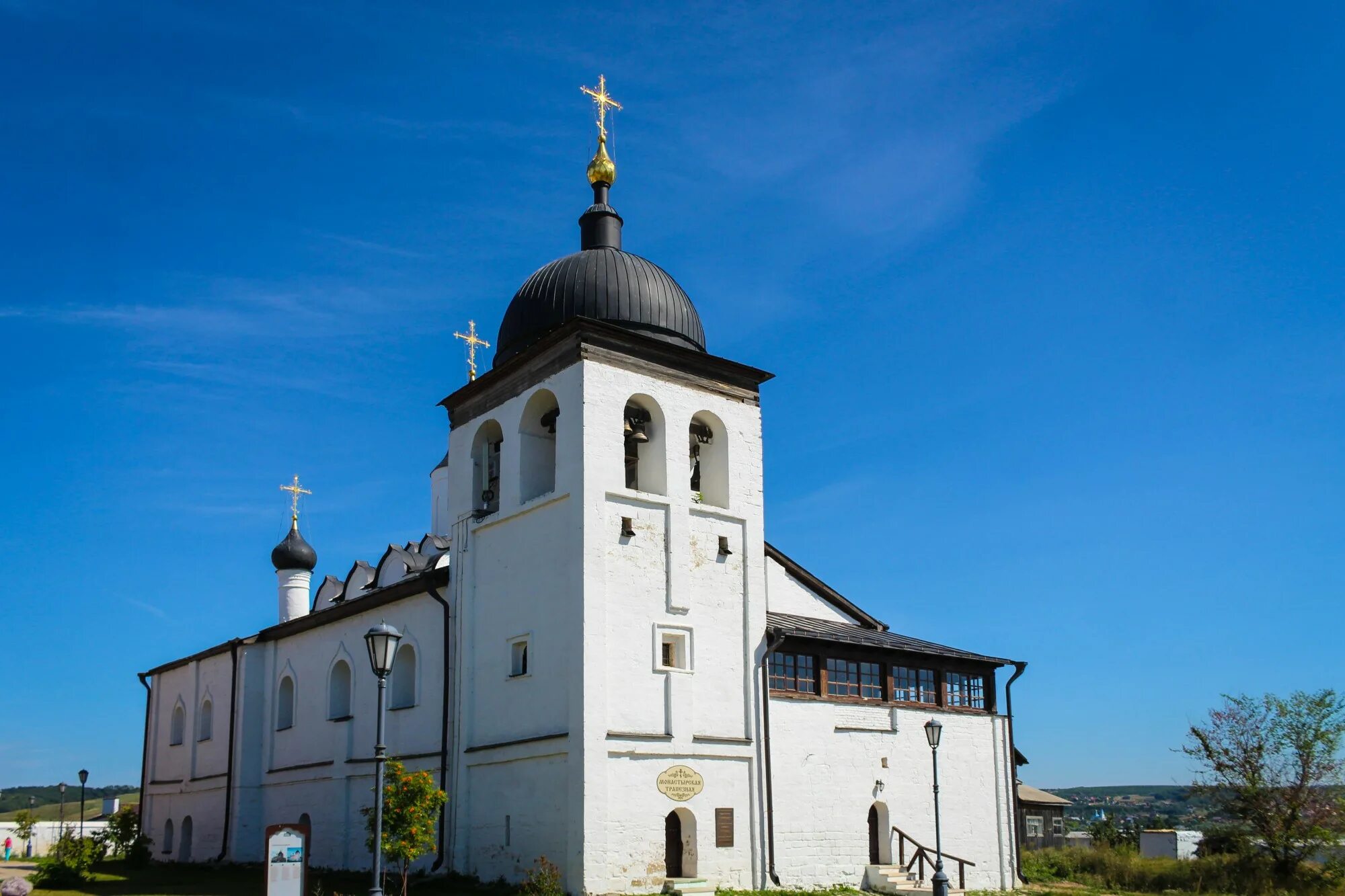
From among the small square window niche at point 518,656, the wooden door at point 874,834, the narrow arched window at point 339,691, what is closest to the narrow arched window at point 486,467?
the small square window niche at point 518,656

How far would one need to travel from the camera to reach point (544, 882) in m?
18.6

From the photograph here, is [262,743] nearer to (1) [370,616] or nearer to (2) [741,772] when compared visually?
(1) [370,616]

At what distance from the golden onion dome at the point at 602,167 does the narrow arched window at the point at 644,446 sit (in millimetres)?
5285

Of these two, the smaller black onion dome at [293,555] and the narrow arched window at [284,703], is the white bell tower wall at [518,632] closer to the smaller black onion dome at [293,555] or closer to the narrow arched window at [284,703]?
the narrow arched window at [284,703]

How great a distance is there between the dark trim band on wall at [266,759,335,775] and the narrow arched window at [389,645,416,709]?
3.08 m

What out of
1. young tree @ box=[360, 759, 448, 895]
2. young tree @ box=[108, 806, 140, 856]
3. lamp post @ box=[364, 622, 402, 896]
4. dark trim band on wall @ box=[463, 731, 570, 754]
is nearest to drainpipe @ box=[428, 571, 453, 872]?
dark trim band on wall @ box=[463, 731, 570, 754]

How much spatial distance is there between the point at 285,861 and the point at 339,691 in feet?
37.5

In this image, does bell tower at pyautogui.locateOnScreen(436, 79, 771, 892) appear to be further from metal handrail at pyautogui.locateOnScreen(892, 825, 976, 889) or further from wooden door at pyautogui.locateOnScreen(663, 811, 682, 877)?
metal handrail at pyautogui.locateOnScreen(892, 825, 976, 889)

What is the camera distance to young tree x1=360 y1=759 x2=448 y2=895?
1881 centimetres

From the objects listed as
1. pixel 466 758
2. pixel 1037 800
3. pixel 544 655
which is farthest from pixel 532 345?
pixel 1037 800

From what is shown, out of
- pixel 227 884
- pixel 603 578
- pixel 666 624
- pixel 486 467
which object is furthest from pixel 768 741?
pixel 227 884

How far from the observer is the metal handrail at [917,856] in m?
22.8

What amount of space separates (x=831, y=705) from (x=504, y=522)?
23.2ft

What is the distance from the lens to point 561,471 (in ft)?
68.8
